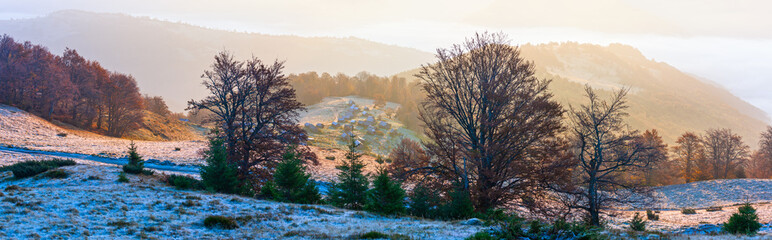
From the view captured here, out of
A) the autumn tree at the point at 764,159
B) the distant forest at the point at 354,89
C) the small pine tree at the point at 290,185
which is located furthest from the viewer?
the distant forest at the point at 354,89

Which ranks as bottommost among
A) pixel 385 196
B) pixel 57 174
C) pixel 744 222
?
pixel 744 222

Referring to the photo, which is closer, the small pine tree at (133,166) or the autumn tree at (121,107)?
the small pine tree at (133,166)

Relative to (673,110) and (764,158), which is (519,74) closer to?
(764,158)

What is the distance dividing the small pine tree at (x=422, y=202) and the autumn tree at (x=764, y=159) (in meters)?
59.6

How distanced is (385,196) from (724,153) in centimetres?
6250

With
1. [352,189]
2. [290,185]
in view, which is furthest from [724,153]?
[290,185]

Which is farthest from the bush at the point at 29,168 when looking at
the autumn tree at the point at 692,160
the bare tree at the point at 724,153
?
the bare tree at the point at 724,153

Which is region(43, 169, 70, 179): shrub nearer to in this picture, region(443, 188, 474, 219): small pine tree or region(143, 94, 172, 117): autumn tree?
region(443, 188, 474, 219): small pine tree

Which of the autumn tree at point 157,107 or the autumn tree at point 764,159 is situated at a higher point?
the autumn tree at point 157,107

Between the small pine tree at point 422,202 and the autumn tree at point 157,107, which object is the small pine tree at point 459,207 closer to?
the small pine tree at point 422,202

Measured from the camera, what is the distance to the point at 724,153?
193ft

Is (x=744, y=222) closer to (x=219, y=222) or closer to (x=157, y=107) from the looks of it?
(x=219, y=222)

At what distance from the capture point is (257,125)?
26.5 m

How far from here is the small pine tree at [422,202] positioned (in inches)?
750
